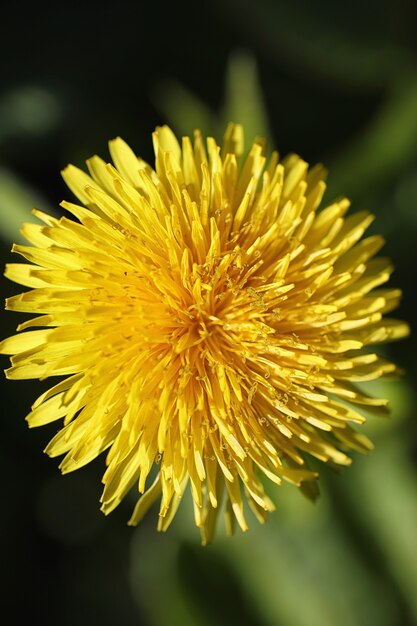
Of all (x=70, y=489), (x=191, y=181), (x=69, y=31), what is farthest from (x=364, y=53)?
(x=70, y=489)

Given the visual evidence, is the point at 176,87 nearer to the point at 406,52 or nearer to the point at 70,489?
the point at 406,52

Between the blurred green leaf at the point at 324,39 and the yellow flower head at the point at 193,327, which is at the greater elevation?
the blurred green leaf at the point at 324,39

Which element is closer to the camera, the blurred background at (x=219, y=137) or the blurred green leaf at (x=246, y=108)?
the blurred green leaf at (x=246, y=108)

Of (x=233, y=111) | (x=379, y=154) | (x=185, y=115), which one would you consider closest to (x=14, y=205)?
(x=185, y=115)

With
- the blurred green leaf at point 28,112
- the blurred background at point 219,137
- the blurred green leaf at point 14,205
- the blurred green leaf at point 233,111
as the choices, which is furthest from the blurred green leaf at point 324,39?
the blurred green leaf at point 14,205

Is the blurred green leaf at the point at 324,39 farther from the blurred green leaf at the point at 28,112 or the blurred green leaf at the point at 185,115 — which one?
the blurred green leaf at the point at 28,112

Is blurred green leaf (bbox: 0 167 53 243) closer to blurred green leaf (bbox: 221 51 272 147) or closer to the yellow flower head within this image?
the yellow flower head

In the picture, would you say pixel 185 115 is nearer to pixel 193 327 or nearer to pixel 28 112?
pixel 28 112
